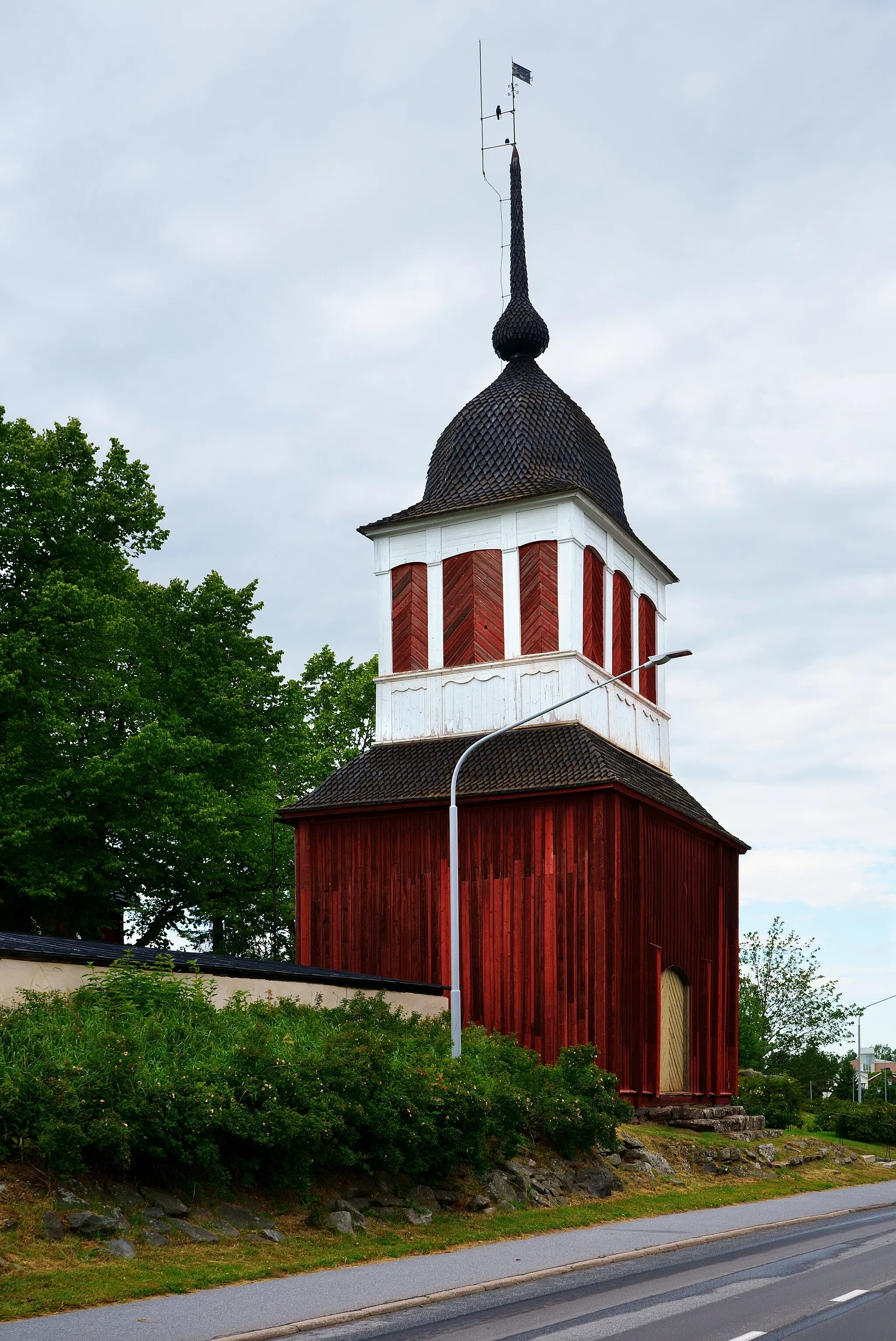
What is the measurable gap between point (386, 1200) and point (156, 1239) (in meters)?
3.76

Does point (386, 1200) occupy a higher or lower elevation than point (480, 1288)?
lower

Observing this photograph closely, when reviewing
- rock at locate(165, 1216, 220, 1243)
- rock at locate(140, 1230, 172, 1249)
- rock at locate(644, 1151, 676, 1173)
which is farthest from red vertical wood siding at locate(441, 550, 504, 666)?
rock at locate(140, 1230, 172, 1249)

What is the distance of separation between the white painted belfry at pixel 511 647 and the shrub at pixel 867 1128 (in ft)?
41.5

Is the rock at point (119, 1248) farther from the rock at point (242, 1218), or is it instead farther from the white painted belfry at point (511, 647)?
the white painted belfry at point (511, 647)

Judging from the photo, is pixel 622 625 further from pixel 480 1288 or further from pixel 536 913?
pixel 480 1288

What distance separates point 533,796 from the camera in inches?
1034

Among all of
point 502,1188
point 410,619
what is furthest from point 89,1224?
point 410,619

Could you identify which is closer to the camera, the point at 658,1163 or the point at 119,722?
the point at 658,1163

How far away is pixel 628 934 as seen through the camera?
2581 cm

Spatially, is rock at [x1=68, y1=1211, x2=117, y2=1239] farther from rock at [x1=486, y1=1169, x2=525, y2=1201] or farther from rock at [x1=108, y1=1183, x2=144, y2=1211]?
rock at [x1=486, y1=1169, x2=525, y2=1201]

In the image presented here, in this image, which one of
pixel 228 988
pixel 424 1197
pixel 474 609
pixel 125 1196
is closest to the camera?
pixel 125 1196

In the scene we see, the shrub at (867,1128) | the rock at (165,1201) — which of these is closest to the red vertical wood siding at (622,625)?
the shrub at (867,1128)

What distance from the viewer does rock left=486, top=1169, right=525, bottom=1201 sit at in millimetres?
17906

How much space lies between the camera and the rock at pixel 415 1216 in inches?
635
